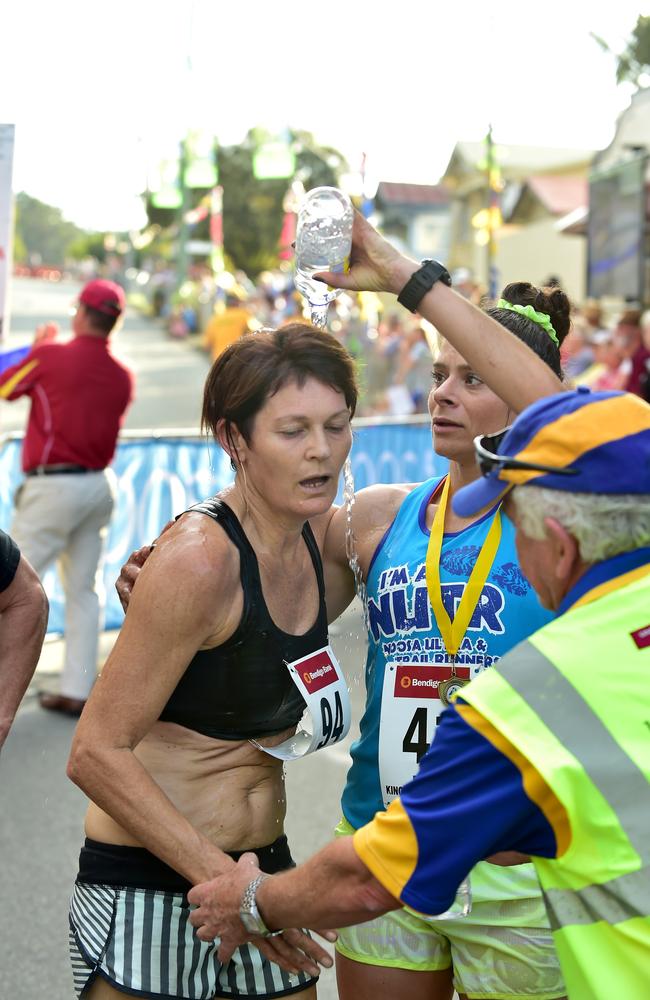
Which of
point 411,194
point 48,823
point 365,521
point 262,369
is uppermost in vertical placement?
point 411,194

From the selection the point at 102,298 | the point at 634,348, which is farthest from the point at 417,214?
the point at 102,298

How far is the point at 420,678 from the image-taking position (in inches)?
115

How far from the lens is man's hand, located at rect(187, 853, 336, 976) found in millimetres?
2438

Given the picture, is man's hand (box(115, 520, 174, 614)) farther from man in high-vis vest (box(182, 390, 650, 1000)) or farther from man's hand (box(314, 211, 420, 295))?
man in high-vis vest (box(182, 390, 650, 1000))

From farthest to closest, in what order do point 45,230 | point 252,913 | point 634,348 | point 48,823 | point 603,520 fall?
point 45,230, point 634,348, point 48,823, point 252,913, point 603,520

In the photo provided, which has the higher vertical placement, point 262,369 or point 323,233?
point 323,233

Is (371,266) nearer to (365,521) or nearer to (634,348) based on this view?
(365,521)

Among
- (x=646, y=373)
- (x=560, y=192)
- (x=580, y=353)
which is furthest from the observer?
(x=560, y=192)

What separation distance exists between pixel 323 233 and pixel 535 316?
0.62 m

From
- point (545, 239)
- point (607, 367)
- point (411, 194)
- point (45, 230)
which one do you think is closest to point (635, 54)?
point (545, 239)

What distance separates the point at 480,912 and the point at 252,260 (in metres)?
60.5

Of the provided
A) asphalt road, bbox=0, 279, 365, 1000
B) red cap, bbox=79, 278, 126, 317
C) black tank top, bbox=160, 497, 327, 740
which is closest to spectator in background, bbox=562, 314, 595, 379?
asphalt road, bbox=0, 279, 365, 1000

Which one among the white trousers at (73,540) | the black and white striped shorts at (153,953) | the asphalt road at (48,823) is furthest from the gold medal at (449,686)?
the white trousers at (73,540)

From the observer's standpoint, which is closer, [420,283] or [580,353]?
[420,283]
